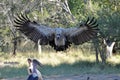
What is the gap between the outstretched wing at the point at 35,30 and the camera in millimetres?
11484

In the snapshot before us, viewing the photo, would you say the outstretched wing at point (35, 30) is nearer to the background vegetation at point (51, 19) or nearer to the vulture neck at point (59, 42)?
the vulture neck at point (59, 42)

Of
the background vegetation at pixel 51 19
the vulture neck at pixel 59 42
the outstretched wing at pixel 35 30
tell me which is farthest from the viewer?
the background vegetation at pixel 51 19

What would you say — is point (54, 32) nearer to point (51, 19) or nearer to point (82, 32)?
point (82, 32)

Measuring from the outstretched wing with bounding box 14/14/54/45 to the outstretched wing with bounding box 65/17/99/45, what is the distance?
496 millimetres

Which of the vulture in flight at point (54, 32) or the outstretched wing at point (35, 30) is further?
the outstretched wing at point (35, 30)

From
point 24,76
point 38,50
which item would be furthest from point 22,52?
point 24,76

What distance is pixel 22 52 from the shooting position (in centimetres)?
2770

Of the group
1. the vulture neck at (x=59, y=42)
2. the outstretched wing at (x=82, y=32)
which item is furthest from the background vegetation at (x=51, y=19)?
the vulture neck at (x=59, y=42)

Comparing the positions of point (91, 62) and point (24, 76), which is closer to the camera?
point (24, 76)

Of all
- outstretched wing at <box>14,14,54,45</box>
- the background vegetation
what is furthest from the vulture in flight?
the background vegetation

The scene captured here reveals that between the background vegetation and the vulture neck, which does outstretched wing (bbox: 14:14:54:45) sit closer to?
the vulture neck

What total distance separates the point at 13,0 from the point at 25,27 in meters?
15.2

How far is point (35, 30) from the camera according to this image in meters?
11.7

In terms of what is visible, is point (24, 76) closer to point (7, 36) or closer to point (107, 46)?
point (107, 46)
